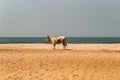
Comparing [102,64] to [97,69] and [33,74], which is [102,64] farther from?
[33,74]

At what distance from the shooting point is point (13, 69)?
14961 millimetres

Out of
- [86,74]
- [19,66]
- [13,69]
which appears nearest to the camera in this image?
[86,74]

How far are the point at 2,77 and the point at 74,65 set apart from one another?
4.72m

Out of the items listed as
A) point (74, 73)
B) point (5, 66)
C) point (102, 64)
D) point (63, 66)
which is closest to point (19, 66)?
point (5, 66)

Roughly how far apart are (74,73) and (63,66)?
87.3 inches

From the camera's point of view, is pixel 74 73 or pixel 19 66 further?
pixel 19 66

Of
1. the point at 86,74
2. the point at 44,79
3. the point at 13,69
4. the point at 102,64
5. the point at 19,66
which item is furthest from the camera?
the point at 102,64

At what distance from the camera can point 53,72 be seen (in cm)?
1418

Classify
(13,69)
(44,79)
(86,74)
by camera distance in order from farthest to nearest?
1. (13,69)
2. (86,74)
3. (44,79)

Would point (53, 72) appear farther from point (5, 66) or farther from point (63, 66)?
point (5, 66)

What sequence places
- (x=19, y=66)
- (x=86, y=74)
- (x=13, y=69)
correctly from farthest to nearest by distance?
(x=19, y=66)
(x=13, y=69)
(x=86, y=74)

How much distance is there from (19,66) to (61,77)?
11.9ft

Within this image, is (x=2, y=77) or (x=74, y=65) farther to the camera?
(x=74, y=65)

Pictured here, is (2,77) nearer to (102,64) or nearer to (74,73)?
(74,73)
